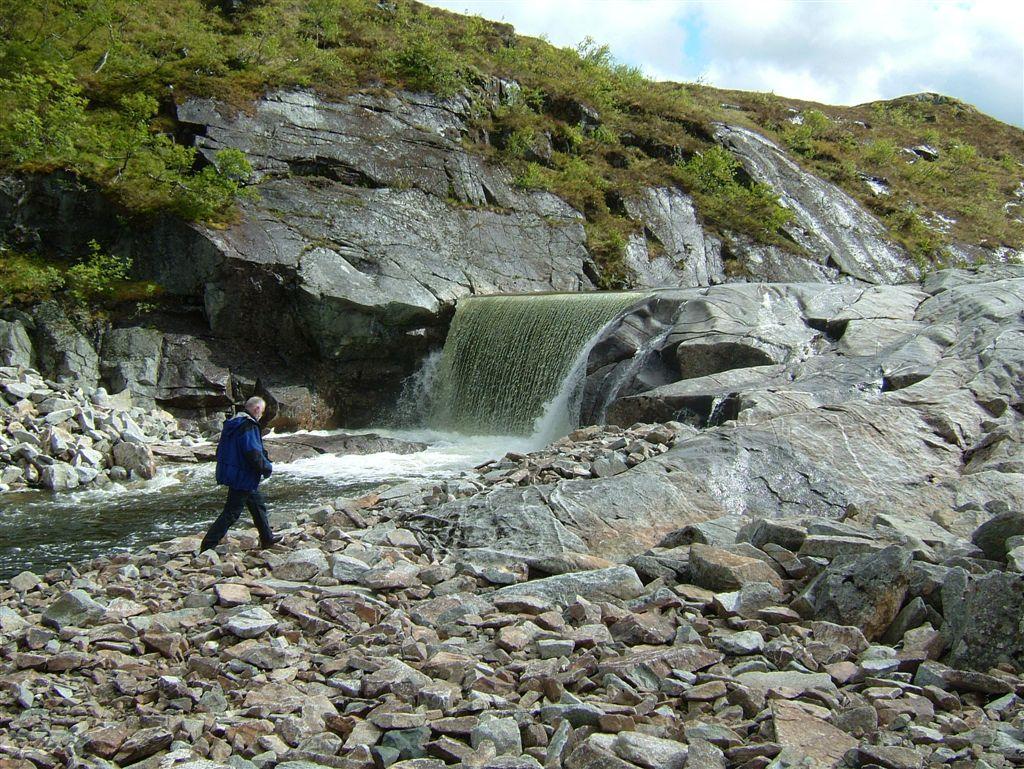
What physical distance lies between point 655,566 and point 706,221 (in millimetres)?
23269

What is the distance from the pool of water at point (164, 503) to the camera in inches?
385

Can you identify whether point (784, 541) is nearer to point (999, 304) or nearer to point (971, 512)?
point (971, 512)

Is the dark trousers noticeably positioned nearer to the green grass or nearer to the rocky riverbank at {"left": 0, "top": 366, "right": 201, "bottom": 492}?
the rocky riverbank at {"left": 0, "top": 366, "right": 201, "bottom": 492}

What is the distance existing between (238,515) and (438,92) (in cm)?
2248

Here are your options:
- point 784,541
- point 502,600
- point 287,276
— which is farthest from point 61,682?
point 287,276

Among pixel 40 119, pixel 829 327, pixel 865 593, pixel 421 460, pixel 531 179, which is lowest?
pixel 421 460

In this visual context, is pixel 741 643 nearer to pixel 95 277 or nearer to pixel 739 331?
pixel 739 331

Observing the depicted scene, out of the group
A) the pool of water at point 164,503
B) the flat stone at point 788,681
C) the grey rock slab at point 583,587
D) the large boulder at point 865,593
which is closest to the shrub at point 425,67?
the pool of water at point 164,503

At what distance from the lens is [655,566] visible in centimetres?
643

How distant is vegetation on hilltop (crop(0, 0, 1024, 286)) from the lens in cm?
1928

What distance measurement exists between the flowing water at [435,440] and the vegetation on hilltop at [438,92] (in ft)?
22.1

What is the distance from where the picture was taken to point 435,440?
18.4 meters

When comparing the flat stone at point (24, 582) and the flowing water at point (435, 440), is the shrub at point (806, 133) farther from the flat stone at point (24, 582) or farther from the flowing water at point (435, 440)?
the flat stone at point (24, 582)

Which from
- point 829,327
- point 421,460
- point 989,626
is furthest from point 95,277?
point 989,626
